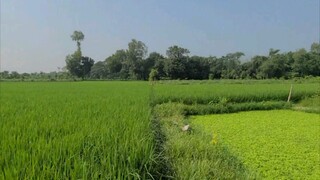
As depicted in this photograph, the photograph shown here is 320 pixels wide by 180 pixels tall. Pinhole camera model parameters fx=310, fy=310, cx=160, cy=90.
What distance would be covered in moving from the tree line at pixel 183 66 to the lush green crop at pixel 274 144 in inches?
1077

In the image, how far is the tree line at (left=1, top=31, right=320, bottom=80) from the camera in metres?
42.0

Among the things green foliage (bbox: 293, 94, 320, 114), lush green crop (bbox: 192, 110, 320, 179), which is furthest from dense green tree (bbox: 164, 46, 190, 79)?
lush green crop (bbox: 192, 110, 320, 179)

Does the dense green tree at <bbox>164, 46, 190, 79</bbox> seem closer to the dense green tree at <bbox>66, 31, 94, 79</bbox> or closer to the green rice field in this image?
the dense green tree at <bbox>66, 31, 94, 79</bbox>

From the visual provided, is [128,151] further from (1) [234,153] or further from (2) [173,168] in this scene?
(1) [234,153]

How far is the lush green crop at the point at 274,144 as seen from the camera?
13.8ft

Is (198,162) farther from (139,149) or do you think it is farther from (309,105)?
(309,105)

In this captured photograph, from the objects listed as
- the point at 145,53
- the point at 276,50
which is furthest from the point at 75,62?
the point at 276,50

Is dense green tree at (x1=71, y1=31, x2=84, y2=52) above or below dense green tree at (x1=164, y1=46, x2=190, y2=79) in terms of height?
above

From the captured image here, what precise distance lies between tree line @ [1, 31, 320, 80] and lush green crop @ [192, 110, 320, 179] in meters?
27.4

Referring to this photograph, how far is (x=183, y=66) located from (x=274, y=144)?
123 feet

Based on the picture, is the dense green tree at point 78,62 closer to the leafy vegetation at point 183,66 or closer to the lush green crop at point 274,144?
the leafy vegetation at point 183,66

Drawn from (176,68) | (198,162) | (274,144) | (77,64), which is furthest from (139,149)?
(77,64)

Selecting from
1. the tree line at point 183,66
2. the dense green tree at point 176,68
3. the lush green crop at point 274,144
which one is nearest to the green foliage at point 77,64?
the tree line at point 183,66

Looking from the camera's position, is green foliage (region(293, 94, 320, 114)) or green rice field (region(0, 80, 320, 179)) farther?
green foliage (region(293, 94, 320, 114))
